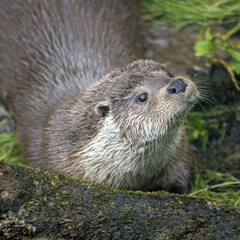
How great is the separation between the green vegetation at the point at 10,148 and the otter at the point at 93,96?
0.81 feet

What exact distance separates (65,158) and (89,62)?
94 centimetres

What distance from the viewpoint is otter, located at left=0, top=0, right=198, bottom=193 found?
296 cm

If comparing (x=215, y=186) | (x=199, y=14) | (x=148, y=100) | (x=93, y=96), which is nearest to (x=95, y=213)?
(x=148, y=100)

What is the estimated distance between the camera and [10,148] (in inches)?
166

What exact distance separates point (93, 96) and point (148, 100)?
51 centimetres

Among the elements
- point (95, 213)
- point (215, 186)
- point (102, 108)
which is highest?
point (102, 108)

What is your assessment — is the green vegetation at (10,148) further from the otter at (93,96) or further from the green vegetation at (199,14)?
the green vegetation at (199,14)

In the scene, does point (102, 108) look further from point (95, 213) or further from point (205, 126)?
point (205, 126)

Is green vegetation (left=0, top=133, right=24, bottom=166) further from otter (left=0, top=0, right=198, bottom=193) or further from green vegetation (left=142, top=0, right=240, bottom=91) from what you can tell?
green vegetation (left=142, top=0, right=240, bottom=91)

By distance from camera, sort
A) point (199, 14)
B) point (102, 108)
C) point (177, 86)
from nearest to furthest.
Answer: point (177, 86)
point (102, 108)
point (199, 14)

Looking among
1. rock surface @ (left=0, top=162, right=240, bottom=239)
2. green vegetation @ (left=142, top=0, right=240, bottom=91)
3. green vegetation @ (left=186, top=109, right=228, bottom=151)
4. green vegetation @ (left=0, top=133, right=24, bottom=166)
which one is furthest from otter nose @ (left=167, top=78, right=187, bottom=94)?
green vegetation @ (left=0, top=133, right=24, bottom=166)

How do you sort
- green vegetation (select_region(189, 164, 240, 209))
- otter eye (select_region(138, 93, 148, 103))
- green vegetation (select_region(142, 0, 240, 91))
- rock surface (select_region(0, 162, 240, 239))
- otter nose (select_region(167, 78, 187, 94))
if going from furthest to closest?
green vegetation (select_region(142, 0, 240, 91)) → green vegetation (select_region(189, 164, 240, 209)) → otter eye (select_region(138, 93, 148, 103)) → otter nose (select_region(167, 78, 187, 94)) → rock surface (select_region(0, 162, 240, 239))

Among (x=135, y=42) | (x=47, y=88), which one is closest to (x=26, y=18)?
(x=47, y=88)

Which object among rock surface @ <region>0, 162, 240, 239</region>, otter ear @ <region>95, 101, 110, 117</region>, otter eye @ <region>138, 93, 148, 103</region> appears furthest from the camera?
otter ear @ <region>95, 101, 110, 117</region>
